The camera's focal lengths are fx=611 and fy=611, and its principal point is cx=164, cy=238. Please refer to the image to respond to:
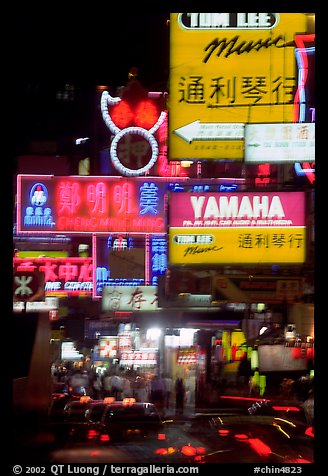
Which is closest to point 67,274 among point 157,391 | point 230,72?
point 157,391

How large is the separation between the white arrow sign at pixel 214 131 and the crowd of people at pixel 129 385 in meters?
2.99

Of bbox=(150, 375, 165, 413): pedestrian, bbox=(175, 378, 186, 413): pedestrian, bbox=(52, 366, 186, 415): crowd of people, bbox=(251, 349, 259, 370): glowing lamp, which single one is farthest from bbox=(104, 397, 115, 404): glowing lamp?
bbox=(251, 349, 259, 370): glowing lamp

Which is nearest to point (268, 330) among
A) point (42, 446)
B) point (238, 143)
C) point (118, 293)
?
point (118, 293)

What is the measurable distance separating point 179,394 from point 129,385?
2.30ft

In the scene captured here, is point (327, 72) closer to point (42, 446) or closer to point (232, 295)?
point (232, 295)

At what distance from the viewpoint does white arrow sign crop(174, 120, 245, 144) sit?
5820 millimetres

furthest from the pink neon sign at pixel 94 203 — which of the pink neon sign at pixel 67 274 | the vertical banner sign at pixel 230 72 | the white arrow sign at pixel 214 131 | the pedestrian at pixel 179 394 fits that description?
the pedestrian at pixel 179 394

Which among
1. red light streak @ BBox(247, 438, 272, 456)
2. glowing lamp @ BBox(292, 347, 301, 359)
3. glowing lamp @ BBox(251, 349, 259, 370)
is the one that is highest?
glowing lamp @ BBox(292, 347, 301, 359)

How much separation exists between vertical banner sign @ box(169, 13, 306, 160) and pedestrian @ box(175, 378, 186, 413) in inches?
123

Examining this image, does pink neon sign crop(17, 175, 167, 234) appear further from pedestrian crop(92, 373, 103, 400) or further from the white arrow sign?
pedestrian crop(92, 373, 103, 400)

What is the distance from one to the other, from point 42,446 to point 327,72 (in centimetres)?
414

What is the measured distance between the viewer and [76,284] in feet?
22.9

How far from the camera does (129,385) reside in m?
7.16

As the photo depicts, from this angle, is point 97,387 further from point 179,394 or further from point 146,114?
point 146,114
